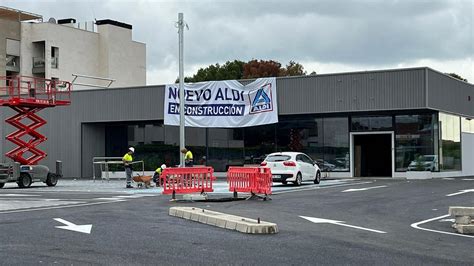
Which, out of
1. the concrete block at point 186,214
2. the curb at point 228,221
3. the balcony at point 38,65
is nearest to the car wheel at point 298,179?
the curb at point 228,221

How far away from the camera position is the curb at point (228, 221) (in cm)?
1271

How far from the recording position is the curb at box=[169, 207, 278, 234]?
1271 cm

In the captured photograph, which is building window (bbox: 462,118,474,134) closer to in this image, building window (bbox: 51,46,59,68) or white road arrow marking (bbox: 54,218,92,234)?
white road arrow marking (bbox: 54,218,92,234)

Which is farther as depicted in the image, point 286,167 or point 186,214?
point 286,167

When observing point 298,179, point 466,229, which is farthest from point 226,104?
point 466,229

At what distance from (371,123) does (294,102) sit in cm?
453

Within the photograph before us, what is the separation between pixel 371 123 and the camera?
124 feet

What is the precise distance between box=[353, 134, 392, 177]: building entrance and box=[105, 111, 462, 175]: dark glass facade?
1099mm

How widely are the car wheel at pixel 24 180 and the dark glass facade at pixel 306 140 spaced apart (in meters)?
11.4

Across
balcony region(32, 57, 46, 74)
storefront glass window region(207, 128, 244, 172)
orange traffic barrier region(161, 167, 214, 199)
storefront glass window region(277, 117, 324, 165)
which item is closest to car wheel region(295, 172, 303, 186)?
orange traffic barrier region(161, 167, 214, 199)

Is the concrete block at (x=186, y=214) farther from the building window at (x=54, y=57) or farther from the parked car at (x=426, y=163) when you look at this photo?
the building window at (x=54, y=57)

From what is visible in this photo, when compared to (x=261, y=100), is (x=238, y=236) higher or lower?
lower

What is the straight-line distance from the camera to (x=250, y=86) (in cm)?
3972

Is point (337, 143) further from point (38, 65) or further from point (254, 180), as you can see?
point (38, 65)
